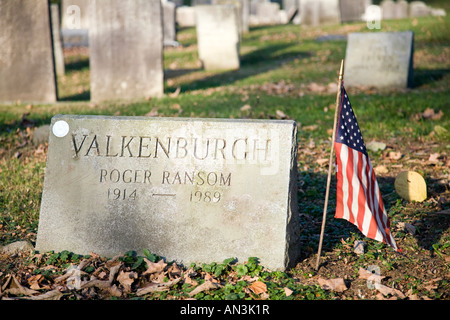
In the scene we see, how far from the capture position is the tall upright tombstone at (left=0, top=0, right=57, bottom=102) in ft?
30.8

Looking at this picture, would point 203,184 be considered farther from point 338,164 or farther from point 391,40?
point 391,40

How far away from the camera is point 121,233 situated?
12.7 feet

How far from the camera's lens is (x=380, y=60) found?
978 cm

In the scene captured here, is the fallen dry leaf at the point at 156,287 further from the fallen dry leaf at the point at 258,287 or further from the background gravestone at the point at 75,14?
the background gravestone at the point at 75,14

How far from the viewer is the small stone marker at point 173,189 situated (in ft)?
12.0

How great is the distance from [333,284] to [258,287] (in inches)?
20.3

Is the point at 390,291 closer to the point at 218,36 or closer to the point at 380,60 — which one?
the point at 380,60

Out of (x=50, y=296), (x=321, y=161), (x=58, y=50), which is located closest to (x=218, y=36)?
(x=58, y=50)

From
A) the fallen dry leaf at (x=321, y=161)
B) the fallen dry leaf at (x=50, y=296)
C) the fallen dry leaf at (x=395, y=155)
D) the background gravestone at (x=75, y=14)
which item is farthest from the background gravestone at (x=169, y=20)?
the fallen dry leaf at (x=50, y=296)

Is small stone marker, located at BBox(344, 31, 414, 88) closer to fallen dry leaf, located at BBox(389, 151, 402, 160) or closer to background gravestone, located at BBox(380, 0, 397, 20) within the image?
fallen dry leaf, located at BBox(389, 151, 402, 160)

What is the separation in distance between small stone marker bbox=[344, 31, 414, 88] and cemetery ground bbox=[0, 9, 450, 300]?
0.33 metres

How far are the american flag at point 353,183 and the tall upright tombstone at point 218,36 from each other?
991 centimetres

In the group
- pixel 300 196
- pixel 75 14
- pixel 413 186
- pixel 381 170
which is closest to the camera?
pixel 413 186
